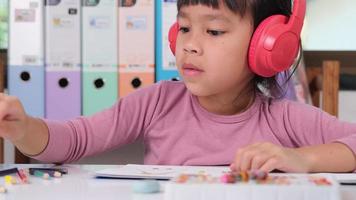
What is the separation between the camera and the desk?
65 centimetres

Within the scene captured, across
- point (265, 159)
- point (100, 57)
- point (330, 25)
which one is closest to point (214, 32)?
point (265, 159)

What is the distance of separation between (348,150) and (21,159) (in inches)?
28.1

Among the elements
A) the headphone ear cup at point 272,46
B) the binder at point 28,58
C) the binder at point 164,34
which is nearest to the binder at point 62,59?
the binder at point 28,58

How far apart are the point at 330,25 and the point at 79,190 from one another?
1361 millimetres

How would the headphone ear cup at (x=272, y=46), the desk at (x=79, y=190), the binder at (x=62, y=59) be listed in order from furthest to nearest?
the binder at (x=62, y=59) < the headphone ear cup at (x=272, y=46) < the desk at (x=79, y=190)

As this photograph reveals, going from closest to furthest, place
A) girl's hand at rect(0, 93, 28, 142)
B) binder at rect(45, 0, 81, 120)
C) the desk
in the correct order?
1. the desk
2. girl's hand at rect(0, 93, 28, 142)
3. binder at rect(45, 0, 81, 120)

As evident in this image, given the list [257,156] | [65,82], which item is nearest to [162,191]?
[257,156]

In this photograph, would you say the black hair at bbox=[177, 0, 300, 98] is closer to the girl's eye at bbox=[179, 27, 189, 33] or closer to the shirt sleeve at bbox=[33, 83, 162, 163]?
the girl's eye at bbox=[179, 27, 189, 33]

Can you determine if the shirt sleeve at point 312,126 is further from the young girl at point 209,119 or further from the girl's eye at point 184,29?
the girl's eye at point 184,29

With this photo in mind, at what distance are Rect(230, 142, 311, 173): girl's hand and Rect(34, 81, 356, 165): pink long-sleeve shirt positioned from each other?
0.22 meters

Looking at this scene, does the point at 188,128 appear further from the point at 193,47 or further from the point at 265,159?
the point at 265,159

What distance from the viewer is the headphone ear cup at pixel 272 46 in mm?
879

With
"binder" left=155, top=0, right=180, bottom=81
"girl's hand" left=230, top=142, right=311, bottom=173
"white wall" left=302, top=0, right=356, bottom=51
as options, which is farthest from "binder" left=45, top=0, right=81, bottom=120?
"white wall" left=302, top=0, right=356, bottom=51

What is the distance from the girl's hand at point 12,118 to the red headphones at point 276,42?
393mm
